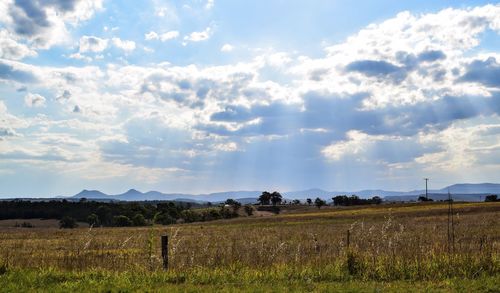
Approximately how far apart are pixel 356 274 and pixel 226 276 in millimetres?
3860

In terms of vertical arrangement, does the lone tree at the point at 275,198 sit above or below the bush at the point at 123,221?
above

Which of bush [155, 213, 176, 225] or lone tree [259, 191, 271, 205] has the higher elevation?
lone tree [259, 191, 271, 205]

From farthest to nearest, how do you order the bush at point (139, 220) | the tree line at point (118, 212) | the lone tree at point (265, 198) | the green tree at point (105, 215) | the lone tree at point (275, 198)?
the lone tree at point (265, 198)
the lone tree at point (275, 198)
the green tree at point (105, 215)
the tree line at point (118, 212)
the bush at point (139, 220)

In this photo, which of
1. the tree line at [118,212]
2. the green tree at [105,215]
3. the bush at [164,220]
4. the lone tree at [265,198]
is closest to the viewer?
the bush at [164,220]

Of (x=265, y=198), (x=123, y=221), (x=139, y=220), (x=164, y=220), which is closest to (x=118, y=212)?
(x=123, y=221)

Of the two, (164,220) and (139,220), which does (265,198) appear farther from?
(139,220)

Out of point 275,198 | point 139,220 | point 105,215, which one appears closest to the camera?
point 139,220

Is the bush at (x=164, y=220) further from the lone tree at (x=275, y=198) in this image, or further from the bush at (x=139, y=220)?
the lone tree at (x=275, y=198)

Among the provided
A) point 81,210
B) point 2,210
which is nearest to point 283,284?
point 81,210

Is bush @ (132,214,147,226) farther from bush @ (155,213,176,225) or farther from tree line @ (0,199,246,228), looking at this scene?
bush @ (155,213,176,225)

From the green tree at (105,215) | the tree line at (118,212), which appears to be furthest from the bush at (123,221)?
the green tree at (105,215)

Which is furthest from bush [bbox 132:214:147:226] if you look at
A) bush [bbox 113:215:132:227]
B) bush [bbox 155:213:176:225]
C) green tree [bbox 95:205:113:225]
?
green tree [bbox 95:205:113:225]

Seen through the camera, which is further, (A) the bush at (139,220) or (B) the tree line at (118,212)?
(B) the tree line at (118,212)

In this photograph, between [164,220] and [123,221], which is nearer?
[123,221]
